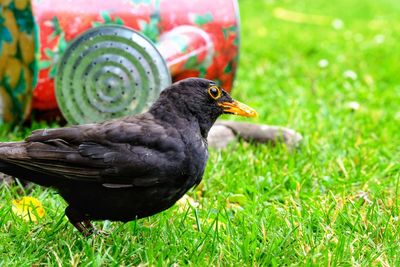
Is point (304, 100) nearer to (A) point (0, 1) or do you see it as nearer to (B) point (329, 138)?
(B) point (329, 138)

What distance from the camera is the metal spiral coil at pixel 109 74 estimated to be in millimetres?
3875

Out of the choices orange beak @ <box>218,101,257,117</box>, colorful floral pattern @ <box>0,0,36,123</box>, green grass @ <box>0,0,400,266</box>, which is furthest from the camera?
colorful floral pattern @ <box>0,0,36,123</box>

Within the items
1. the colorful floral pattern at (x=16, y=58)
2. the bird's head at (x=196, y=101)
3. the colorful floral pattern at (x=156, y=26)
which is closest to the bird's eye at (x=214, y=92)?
the bird's head at (x=196, y=101)

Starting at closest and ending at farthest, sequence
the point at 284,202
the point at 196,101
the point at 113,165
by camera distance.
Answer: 1. the point at 113,165
2. the point at 196,101
3. the point at 284,202

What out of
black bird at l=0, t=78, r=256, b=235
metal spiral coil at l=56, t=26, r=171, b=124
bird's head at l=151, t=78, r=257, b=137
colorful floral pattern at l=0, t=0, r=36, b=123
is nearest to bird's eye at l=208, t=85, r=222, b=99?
bird's head at l=151, t=78, r=257, b=137

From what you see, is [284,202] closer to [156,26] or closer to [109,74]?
[109,74]

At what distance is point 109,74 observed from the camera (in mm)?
3875

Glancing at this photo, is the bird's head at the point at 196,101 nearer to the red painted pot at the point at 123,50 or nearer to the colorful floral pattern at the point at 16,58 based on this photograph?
the red painted pot at the point at 123,50

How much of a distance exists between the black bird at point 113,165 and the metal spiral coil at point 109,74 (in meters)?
1.03

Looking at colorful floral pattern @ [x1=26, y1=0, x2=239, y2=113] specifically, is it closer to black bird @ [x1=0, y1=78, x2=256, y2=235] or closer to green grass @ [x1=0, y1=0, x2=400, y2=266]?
green grass @ [x1=0, y1=0, x2=400, y2=266]

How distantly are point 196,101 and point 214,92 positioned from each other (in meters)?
0.10

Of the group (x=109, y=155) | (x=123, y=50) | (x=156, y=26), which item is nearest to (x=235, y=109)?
(x=109, y=155)

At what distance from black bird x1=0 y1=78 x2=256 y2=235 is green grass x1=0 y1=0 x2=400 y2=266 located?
0.51 feet

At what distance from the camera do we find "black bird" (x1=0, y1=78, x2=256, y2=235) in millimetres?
2717
